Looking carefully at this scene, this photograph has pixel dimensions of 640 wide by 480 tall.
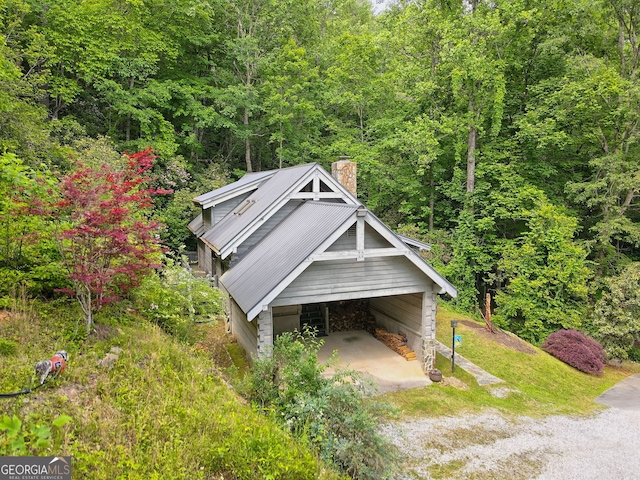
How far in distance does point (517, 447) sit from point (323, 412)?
17.3 ft

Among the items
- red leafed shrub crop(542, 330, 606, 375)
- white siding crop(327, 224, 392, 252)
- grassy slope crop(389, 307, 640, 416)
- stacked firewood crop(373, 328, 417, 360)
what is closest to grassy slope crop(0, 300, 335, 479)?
white siding crop(327, 224, 392, 252)

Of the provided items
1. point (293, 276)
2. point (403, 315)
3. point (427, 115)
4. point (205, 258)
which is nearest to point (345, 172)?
point (403, 315)

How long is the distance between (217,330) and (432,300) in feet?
26.3

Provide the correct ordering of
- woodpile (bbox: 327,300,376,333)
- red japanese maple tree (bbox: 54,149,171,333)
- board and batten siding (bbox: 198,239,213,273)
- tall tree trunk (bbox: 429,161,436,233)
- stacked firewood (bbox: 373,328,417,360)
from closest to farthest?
red japanese maple tree (bbox: 54,149,171,333)
stacked firewood (bbox: 373,328,417,360)
woodpile (bbox: 327,300,376,333)
board and batten siding (bbox: 198,239,213,273)
tall tree trunk (bbox: 429,161,436,233)

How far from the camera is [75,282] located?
5797mm

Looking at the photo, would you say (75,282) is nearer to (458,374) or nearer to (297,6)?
(458,374)

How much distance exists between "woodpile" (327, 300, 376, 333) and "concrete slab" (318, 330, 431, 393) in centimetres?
37

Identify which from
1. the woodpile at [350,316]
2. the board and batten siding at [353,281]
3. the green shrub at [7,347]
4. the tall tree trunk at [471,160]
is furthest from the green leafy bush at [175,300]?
the tall tree trunk at [471,160]

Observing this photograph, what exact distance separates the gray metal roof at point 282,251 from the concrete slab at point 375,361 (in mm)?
3082

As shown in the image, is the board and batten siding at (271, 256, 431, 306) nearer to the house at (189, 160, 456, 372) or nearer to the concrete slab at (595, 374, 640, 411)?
the house at (189, 160, 456, 372)

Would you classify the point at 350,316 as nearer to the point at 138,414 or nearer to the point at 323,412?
the point at 323,412

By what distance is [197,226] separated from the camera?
20.7 meters

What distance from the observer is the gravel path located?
7387 mm

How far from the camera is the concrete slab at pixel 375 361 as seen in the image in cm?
1095
